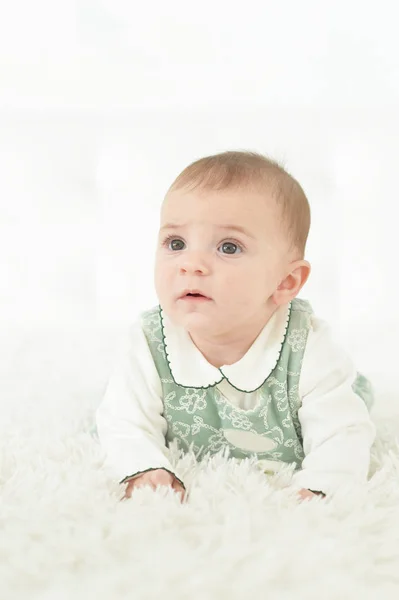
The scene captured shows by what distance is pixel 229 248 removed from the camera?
1107 mm

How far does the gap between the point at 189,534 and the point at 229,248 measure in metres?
0.42

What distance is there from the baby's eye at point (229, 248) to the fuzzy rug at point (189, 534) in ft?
0.91

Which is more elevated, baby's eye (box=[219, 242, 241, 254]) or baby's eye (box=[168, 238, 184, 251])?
baby's eye (box=[219, 242, 241, 254])

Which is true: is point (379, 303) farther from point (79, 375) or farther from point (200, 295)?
point (200, 295)

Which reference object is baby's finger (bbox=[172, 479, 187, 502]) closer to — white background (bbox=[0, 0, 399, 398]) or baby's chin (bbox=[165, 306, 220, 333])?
baby's chin (bbox=[165, 306, 220, 333])

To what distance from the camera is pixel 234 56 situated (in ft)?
7.66

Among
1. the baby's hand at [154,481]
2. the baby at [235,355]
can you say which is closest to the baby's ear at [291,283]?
Answer: the baby at [235,355]

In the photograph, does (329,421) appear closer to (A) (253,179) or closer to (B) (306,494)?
(B) (306,494)

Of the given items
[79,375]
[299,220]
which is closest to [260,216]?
[299,220]

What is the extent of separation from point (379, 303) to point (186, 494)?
4.77 feet

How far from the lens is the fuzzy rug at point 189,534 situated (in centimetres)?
73

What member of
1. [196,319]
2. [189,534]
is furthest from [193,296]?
[189,534]

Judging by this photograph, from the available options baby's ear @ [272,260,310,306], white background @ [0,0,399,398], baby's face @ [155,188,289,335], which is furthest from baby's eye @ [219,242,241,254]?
white background @ [0,0,399,398]

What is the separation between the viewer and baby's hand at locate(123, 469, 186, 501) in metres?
1.00
